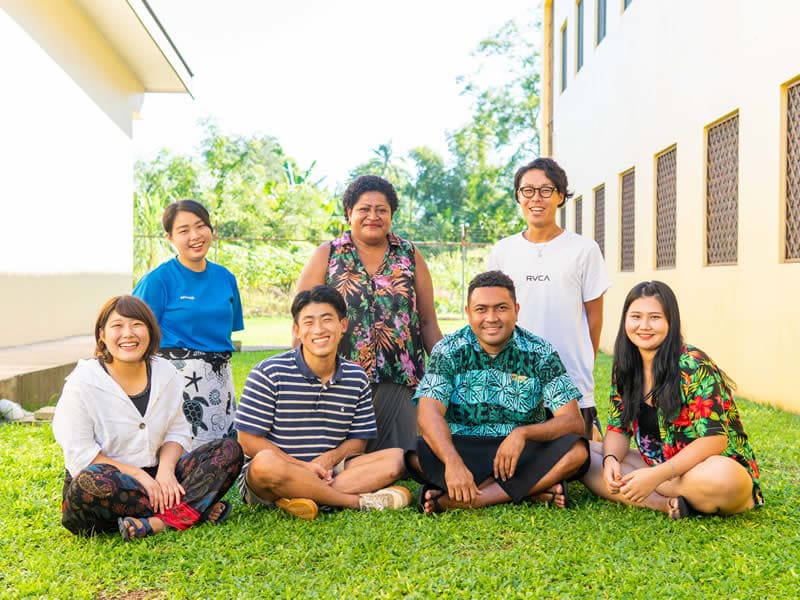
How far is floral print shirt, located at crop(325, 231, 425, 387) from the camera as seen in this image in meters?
4.45

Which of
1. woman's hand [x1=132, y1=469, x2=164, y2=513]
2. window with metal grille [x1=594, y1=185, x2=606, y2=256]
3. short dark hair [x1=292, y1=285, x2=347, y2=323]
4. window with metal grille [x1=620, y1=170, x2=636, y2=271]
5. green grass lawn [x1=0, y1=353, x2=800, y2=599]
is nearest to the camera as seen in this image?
green grass lawn [x1=0, y1=353, x2=800, y2=599]

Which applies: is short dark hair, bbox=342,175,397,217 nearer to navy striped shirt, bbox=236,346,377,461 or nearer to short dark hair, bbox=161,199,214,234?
short dark hair, bbox=161,199,214,234

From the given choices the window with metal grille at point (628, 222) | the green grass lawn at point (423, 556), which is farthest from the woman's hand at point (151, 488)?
the window with metal grille at point (628, 222)

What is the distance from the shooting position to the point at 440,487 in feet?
12.5

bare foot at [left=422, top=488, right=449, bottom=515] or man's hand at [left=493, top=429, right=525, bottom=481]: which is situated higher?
man's hand at [left=493, top=429, right=525, bottom=481]

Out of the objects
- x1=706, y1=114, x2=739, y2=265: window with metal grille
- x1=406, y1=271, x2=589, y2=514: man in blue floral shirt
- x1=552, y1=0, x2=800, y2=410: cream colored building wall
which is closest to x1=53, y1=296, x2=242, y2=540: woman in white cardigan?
x1=406, y1=271, x2=589, y2=514: man in blue floral shirt

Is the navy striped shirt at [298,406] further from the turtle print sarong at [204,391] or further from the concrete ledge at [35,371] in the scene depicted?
the concrete ledge at [35,371]

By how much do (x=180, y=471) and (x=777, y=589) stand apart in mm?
2444

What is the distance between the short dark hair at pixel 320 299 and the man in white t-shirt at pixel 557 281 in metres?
1.02

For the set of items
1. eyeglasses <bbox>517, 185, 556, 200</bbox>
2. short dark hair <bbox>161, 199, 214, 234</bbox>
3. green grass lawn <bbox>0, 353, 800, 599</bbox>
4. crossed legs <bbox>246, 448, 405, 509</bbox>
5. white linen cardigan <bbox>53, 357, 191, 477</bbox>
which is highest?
eyeglasses <bbox>517, 185, 556, 200</bbox>

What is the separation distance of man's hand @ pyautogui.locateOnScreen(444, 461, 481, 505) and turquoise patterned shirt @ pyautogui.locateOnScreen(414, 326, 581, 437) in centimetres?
36

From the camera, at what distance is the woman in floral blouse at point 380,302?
14.5 ft

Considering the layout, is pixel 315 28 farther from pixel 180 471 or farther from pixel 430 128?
pixel 180 471

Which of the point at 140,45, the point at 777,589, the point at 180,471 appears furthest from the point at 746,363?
the point at 140,45
